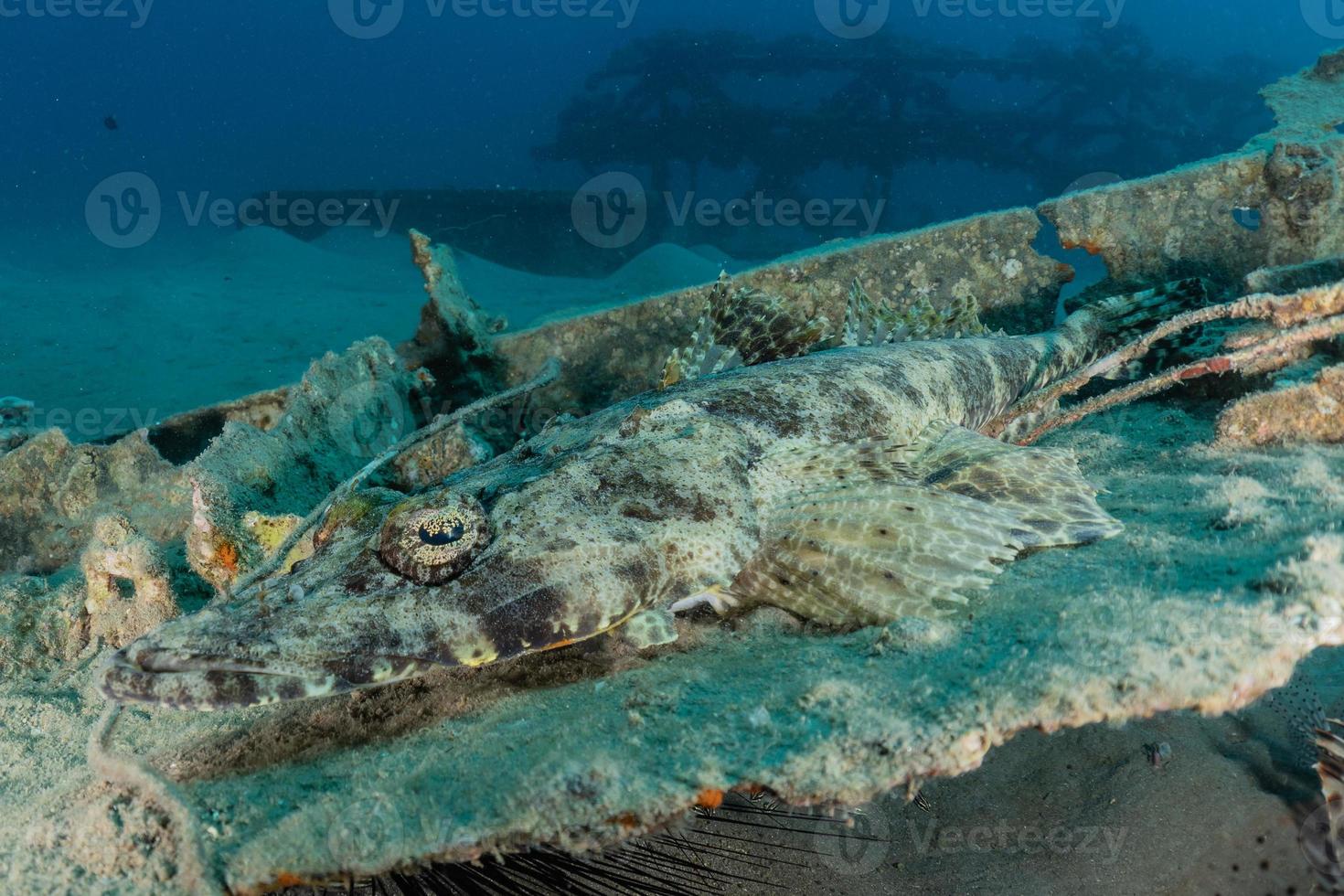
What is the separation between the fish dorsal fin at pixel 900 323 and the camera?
18.7ft

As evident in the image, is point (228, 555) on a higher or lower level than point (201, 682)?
higher

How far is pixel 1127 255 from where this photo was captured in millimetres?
6480

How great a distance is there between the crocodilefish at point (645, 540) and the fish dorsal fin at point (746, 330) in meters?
0.82

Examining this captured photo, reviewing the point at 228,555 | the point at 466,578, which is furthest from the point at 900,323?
the point at 228,555

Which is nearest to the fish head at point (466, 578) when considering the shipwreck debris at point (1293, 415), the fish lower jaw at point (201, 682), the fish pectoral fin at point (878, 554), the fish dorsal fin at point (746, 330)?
the fish lower jaw at point (201, 682)

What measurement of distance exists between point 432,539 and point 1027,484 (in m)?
2.84

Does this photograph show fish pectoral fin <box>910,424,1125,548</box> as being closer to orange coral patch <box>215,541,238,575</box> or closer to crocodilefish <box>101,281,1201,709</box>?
crocodilefish <box>101,281,1201,709</box>

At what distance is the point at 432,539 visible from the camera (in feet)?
9.11

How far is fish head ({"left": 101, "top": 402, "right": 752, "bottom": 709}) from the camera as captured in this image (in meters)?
2.36

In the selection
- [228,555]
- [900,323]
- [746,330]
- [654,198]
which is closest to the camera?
[228,555]

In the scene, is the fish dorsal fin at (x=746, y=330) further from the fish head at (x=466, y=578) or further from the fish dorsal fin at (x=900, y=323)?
the fish head at (x=466, y=578)

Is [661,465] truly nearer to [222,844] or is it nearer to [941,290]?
[222,844]

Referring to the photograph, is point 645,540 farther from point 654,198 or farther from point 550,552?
point 654,198

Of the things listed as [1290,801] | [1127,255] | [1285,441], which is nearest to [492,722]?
[1290,801]
